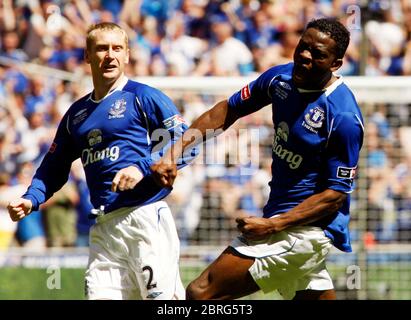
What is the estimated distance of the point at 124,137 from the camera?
7.38 m

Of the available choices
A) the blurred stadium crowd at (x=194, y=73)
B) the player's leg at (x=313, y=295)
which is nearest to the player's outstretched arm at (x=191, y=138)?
the player's leg at (x=313, y=295)

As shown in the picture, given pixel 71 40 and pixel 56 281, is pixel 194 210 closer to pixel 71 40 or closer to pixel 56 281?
pixel 56 281

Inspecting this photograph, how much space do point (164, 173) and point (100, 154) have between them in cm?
82

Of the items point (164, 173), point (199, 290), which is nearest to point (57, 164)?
point (164, 173)

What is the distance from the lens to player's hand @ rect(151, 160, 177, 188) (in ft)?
22.2

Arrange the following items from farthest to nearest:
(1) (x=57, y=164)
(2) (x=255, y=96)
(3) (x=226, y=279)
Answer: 1. (1) (x=57, y=164)
2. (2) (x=255, y=96)
3. (3) (x=226, y=279)

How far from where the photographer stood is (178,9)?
15484mm

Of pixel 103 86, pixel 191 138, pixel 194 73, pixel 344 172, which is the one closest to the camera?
pixel 344 172

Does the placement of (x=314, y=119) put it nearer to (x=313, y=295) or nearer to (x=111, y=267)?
(x=313, y=295)

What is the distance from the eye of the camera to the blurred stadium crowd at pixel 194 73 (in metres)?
11.9

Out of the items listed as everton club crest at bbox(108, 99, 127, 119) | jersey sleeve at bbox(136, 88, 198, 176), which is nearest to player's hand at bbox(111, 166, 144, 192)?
jersey sleeve at bbox(136, 88, 198, 176)

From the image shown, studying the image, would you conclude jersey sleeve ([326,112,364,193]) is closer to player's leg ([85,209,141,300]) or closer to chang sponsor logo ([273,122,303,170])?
chang sponsor logo ([273,122,303,170])

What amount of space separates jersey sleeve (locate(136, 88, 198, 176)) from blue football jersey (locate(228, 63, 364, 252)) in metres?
0.49

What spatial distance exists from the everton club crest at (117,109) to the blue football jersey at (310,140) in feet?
2.79
